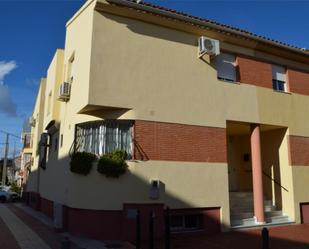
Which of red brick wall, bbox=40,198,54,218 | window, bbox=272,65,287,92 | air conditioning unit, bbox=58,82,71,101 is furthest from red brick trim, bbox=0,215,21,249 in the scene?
window, bbox=272,65,287,92

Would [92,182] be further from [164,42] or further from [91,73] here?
[164,42]

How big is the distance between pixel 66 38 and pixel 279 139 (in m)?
10.1

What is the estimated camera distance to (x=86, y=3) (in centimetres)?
1174

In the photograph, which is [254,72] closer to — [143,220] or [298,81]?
[298,81]

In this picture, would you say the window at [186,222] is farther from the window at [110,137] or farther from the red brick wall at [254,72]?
the red brick wall at [254,72]

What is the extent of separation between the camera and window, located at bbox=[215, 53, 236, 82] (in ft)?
42.8

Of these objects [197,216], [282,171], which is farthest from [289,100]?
[197,216]

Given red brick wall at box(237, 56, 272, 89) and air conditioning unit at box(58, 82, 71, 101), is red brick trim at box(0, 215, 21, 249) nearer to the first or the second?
air conditioning unit at box(58, 82, 71, 101)

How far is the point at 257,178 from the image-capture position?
507 inches

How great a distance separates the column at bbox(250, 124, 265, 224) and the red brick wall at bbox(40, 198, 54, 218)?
8.72m

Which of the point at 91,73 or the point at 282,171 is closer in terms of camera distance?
the point at 91,73

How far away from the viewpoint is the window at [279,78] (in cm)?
1452

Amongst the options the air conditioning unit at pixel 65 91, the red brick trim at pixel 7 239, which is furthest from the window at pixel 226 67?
the red brick trim at pixel 7 239

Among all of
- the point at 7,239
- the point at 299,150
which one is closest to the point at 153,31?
the point at 299,150
